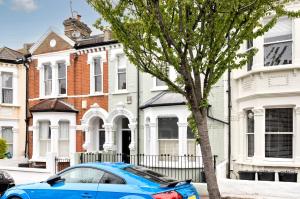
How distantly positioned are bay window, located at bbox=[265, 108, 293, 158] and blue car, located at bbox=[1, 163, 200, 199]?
650 cm

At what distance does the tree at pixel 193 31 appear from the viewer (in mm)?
8656

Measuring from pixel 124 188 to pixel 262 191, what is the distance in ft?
18.6

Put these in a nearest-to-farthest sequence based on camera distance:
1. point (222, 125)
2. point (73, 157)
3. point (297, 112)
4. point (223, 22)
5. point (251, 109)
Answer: point (223, 22) < point (297, 112) < point (251, 109) < point (222, 125) < point (73, 157)

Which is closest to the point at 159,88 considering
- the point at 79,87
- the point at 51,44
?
the point at 79,87

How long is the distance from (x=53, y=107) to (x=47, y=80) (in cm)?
245

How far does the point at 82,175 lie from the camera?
834 centimetres

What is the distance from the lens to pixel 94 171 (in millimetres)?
8227

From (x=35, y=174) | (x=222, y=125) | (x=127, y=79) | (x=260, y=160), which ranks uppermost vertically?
(x=127, y=79)

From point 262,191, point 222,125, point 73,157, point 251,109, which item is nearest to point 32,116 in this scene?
point 73,157

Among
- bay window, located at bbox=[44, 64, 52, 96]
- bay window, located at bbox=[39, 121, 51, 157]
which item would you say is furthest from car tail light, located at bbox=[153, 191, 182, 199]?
bay window, located at bbox=[44, 64, 52, 96]

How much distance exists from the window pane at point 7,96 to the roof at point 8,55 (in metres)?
1.74

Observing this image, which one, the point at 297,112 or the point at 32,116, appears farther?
the point at 32,116

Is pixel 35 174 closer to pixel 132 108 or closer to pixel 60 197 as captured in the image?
pixel 132 108

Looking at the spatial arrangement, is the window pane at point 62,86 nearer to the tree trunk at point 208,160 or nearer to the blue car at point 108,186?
the blue car at point 108,186
